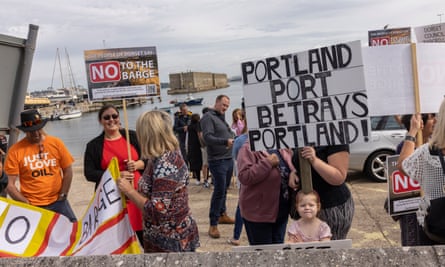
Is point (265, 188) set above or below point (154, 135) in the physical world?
below

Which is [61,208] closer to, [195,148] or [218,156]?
[218,156]

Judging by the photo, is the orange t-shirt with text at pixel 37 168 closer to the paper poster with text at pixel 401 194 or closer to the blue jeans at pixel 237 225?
the blue jeans at pixel 237 225

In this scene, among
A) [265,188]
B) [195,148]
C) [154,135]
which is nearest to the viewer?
[154,135]

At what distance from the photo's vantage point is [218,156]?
18.2ft

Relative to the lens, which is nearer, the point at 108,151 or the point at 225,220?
the point at 108,151

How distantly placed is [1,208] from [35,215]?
0.80 ft

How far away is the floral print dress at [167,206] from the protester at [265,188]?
1.89 feet

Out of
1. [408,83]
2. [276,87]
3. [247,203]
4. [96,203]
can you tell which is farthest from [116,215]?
[408,83]

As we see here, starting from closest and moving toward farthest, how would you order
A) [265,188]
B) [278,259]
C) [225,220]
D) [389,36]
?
[278,259] → [265,188] → [225,220] → [389,36]

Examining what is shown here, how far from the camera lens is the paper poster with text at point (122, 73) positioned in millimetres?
3875

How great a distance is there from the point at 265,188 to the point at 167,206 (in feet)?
2.80

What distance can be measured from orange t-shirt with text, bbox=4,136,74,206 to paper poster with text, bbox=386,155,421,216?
10.2 feet

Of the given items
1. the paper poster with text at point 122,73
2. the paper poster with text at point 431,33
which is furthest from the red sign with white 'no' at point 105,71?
the paper poster with text at point 431,33

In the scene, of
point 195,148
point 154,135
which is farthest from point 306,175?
point 195,148
